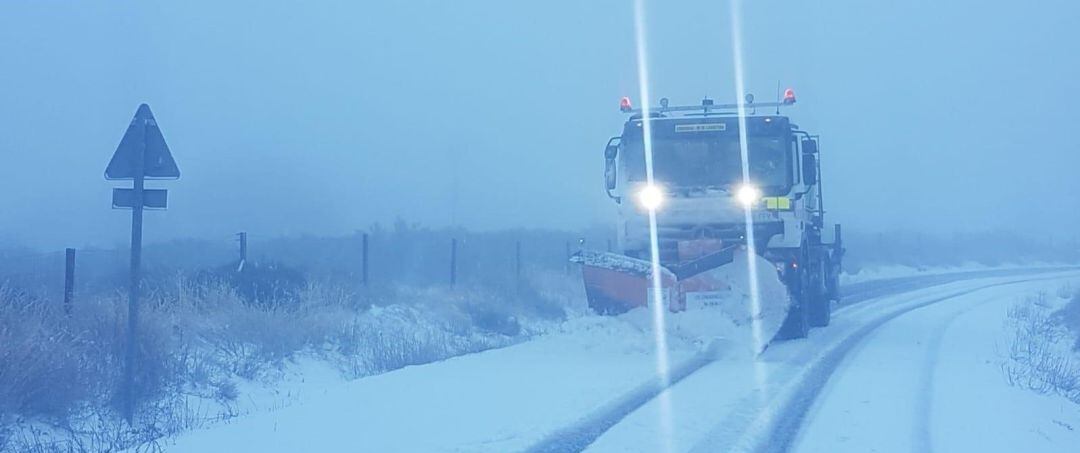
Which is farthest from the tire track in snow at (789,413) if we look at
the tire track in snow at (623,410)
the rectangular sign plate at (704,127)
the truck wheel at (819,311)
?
the rectangular sign plate at (704,127)

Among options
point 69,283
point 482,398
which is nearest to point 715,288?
point 482,398

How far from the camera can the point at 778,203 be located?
16938 mm

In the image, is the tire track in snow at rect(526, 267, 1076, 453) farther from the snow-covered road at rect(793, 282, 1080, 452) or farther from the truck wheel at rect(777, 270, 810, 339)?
the truck wheel at rect(777, 270, 810, 339)

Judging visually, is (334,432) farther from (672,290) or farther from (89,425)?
A: (672,290)

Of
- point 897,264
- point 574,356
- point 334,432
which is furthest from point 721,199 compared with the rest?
point 897,264

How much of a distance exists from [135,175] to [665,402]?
5240 millimetres

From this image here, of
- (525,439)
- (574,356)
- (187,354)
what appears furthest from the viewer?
(574,356)

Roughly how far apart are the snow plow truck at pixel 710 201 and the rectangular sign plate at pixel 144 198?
298 inches

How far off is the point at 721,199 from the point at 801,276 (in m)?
1.84

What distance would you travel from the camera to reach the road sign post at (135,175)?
10.5 metres

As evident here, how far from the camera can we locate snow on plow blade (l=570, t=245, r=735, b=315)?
16.2 meters

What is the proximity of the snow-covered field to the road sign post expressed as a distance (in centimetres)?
142

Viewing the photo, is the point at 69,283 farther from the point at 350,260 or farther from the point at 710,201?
the point at 350,260

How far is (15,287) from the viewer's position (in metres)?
12.7
